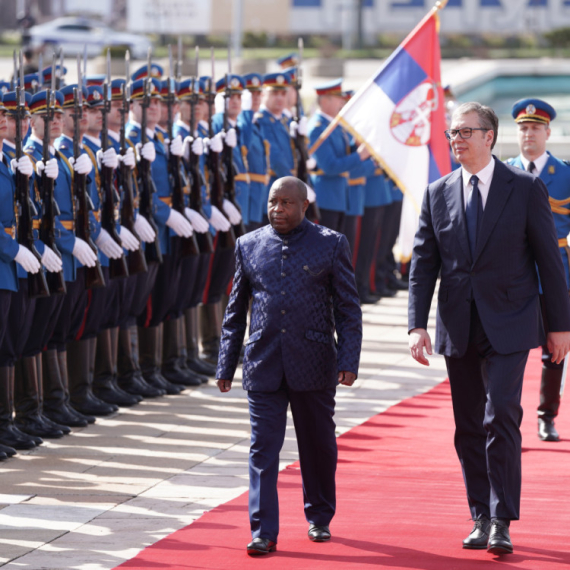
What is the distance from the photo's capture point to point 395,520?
5.67 metres

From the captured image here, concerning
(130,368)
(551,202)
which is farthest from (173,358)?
(551,202)

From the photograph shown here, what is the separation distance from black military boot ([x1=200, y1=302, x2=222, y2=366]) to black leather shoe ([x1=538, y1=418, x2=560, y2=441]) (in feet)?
9.53

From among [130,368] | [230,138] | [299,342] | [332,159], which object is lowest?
[130,368]

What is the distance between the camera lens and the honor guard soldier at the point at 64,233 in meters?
7.53

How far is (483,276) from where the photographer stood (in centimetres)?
523

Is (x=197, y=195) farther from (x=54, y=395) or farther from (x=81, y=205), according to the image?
(x=54, y=395)

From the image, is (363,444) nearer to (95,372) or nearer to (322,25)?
(95,372)

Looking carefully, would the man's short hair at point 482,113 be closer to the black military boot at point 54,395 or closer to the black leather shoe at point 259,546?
the black leather shoe at point 259,546

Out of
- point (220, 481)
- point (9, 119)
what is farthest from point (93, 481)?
point (9, 119)

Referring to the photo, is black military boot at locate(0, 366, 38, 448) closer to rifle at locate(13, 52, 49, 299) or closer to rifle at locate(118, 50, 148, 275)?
rifle at locate(13, 52, 49, 299)

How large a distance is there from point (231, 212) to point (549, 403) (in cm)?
293

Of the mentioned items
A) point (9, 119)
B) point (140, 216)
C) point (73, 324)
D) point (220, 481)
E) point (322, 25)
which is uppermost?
point (322, 25)

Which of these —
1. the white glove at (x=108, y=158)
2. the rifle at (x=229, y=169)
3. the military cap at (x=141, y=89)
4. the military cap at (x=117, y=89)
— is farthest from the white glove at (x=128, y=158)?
the rifle at (x=229, y=169)

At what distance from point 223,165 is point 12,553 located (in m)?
4.79
